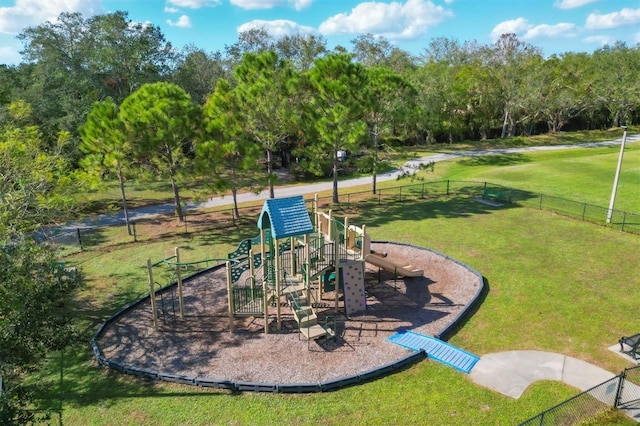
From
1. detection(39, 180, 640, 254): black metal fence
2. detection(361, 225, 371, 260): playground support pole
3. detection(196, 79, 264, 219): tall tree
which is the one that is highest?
detection(196, 79, 264, 219): tall tree

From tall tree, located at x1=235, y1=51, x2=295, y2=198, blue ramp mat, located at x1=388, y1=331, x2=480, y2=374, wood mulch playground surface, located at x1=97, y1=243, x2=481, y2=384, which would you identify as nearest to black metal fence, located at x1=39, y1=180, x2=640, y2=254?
tall tree, located at x1=235, y1=51, x2=295, y2=198

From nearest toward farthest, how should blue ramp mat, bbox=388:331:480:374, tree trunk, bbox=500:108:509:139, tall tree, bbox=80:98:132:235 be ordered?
blue ramp mat, bbox=388:331:480:374
tall tree, bbox=80:98:132:235
tree trunk, bbox=500:108:509:139

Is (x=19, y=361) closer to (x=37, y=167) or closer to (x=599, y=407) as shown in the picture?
(x=37, y=167)

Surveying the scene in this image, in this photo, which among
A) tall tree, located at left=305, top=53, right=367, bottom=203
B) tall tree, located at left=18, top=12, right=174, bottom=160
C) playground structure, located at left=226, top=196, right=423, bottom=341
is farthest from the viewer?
tall tree, located at left=18, top=12, right=174, bottom=160

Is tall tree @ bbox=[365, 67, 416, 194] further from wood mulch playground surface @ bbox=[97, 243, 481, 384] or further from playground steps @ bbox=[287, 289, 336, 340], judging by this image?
playground steps @ bbox=[287, 289, 336, 340]

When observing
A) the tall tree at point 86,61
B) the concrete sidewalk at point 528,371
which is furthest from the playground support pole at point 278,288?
the tall tree at point 86,61

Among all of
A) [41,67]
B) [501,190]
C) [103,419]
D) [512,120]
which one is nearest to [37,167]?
[103,419]

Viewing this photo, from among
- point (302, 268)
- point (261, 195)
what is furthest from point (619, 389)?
point (261, 195)
